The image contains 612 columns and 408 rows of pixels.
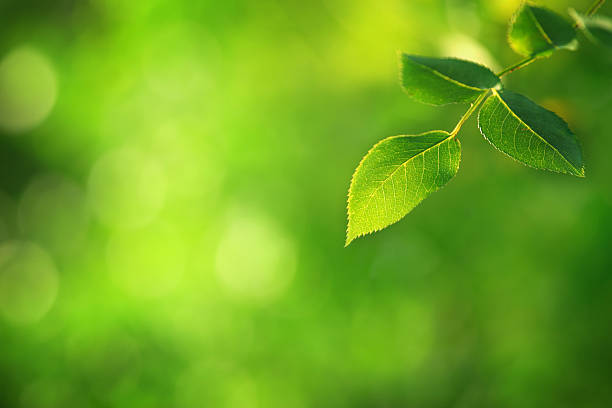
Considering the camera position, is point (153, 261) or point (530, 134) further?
point (153, 261)

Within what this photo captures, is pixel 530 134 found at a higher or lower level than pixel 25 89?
lower

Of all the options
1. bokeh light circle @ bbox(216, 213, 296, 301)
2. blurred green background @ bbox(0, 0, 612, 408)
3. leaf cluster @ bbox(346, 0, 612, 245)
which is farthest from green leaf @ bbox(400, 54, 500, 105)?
bokeh light circle @ bbox(216, 213, 296, 301)

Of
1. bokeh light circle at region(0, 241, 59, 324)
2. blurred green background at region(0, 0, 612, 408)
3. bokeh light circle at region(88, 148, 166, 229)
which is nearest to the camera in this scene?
blurred green background at region(0, 0, 612, 408)

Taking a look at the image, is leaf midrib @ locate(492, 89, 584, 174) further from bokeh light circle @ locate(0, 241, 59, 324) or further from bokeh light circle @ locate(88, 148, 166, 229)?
bokeh light circle @ locate(0, 241, 59, 324)

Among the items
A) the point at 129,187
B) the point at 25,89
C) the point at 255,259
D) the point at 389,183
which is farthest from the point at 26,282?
the point at 389,183

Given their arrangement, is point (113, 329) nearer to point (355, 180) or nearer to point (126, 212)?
point (126, 212)

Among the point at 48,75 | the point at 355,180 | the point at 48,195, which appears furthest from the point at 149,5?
the point at 355,180

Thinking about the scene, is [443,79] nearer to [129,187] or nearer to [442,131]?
[442,131]

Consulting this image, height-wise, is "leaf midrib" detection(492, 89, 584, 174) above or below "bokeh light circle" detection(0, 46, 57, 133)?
below
